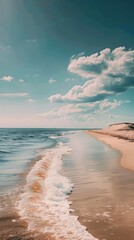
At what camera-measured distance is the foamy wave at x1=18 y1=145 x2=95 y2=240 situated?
28.1 feet

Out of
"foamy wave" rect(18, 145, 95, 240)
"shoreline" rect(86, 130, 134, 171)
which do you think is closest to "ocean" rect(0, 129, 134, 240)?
"foamy wave" rect(18, 145, 95, 240)

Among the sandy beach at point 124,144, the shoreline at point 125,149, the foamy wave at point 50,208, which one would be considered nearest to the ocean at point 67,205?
the foamy wave at point 50,208

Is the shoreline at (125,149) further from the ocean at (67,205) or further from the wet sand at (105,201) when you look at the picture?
the ocean at (67,205)

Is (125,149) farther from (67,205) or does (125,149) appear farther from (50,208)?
(50,208)

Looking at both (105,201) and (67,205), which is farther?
(105,201)

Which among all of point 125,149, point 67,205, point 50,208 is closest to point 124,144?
point 125,149

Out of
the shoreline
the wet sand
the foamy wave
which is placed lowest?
the foamy wave

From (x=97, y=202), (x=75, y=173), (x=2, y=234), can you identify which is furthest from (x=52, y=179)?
(x=2, y=234)

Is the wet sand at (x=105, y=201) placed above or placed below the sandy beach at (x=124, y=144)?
below

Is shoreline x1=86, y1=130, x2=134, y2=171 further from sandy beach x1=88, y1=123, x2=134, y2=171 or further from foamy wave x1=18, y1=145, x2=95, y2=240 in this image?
foamy wave x1=18, y1=145, x2=95, y2=240

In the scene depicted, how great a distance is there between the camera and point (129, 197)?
12.0 metres

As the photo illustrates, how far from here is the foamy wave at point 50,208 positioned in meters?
8.56

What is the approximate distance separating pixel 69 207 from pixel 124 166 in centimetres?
1083

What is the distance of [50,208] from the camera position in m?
10.9
